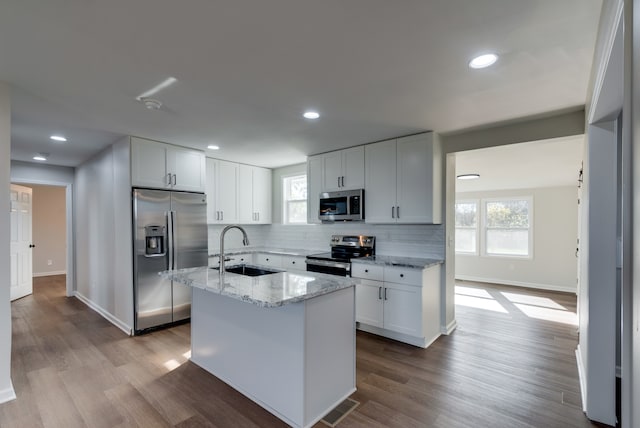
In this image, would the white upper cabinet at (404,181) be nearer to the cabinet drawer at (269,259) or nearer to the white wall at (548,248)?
the cabinet drawer at (269,259)

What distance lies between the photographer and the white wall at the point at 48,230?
7461 mm

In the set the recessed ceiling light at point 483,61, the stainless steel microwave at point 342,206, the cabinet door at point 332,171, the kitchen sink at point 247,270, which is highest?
the recessed ceiling light at point 483,61

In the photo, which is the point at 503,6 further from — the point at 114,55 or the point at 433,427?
the point at 433,427

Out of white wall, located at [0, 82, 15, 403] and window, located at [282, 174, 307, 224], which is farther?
window, located at [282, 174, 307, 224]

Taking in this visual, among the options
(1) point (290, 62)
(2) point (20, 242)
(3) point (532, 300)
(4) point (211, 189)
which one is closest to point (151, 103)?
(1) point (290, 62)

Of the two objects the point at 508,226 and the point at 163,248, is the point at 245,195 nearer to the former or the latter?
the point at 163,248

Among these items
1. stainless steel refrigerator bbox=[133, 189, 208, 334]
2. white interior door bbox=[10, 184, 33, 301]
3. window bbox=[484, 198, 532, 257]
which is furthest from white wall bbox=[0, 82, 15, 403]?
window bbox=[484, 198, 532, 257]

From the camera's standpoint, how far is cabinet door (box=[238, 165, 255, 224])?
5.36m

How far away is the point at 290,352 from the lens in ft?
7.06

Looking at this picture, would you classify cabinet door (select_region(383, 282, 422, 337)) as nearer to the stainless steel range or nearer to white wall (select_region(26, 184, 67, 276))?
the stainless steel range

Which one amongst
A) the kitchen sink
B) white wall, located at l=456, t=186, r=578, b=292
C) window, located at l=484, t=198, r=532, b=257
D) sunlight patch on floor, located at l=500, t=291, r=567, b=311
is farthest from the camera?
window, located at l=484, t=198, r=532, b=257

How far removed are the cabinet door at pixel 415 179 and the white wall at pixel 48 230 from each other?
26.4 feet

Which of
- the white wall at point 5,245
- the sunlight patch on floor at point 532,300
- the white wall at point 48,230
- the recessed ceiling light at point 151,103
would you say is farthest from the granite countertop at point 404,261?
the white wall at point 48,230

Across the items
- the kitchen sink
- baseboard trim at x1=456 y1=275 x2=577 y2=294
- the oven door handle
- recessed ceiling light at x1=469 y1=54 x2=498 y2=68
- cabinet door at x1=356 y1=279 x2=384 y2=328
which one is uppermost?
recessed ceiling light at x1=469 y1=54 x2=498 y2=68
